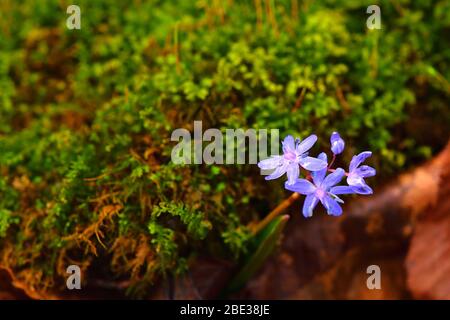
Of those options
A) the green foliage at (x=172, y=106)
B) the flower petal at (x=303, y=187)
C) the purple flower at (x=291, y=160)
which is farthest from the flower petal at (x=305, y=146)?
the green foliage at (x=172, y=106)

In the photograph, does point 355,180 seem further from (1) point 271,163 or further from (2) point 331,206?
(1) point 271,163

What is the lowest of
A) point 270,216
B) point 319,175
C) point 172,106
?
point 270,216

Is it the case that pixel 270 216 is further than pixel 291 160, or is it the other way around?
pixel 270 216

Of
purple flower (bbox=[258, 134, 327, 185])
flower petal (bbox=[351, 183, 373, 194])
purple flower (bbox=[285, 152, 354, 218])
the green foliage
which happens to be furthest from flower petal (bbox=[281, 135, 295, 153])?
the green foliage

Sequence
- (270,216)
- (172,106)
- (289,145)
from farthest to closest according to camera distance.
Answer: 1. (172,106)
2. (270,216)
3. (289,145)

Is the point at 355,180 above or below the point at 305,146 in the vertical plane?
below

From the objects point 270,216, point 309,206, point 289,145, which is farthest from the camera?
point 270,216

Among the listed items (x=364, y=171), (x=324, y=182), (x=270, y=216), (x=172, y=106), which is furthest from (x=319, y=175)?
(x=172, y=106)
